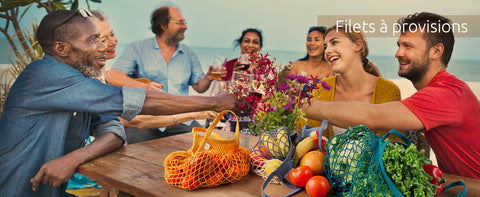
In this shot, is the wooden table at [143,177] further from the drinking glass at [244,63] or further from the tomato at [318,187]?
the drinking glass at [244,63]

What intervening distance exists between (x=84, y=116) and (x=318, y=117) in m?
1.12

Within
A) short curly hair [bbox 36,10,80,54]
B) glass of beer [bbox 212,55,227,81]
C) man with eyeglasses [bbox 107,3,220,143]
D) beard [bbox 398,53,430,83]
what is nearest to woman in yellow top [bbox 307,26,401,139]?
beard [bbox 398,53,430,83]

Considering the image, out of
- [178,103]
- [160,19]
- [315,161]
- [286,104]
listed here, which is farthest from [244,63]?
[160,19]

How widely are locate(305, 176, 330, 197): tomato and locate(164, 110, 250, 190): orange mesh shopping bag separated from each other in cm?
25

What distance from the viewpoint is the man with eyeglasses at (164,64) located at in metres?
2.91

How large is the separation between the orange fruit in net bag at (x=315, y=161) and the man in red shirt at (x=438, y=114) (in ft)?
1.84

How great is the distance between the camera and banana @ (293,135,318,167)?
120 centimetres

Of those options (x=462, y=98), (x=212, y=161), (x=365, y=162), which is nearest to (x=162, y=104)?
(x=212, y=161)

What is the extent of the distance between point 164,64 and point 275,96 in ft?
6.83

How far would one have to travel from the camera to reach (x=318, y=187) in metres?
1.01

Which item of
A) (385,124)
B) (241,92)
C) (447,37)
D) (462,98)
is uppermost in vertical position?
(447,37)

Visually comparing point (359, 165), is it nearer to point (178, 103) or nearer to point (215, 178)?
point (215, 178)

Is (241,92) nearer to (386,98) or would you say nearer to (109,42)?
(386,98)

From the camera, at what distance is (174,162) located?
3.68 ft
